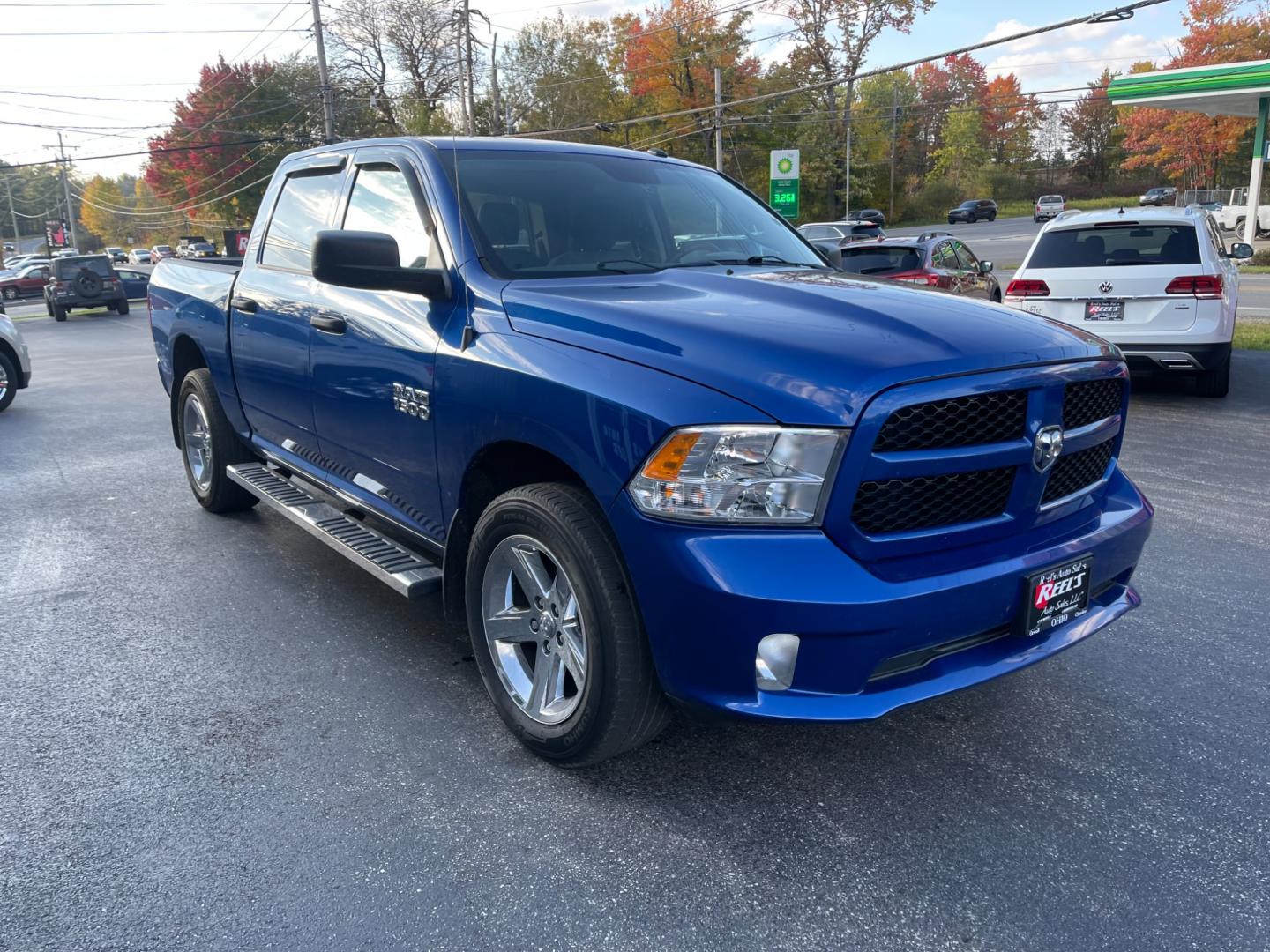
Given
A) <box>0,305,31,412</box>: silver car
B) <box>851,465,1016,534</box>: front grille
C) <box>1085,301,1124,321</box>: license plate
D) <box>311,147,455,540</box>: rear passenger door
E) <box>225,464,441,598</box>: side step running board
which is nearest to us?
<box>851,465,1016,534</box>: front grille

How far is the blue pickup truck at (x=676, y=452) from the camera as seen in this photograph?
245cm

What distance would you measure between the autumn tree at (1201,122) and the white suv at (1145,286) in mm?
50021

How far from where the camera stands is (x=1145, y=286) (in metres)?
8.79

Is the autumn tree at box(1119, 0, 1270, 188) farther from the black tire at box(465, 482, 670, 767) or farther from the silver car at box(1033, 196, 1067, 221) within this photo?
the black tire at box(465, 482, 670, 767)

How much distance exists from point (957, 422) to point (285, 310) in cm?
308

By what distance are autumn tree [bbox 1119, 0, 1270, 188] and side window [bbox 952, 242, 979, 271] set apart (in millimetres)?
46609

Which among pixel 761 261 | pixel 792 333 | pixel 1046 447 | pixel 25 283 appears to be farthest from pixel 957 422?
pixel 25 283

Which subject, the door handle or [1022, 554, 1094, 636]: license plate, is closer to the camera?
[1022, 554, 1094, 636]: license plate

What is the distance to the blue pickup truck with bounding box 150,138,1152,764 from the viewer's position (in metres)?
2.45

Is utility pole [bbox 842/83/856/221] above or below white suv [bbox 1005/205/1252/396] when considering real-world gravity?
above

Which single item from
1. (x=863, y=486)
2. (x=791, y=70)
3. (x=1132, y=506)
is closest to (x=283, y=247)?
(x=863, y=486)

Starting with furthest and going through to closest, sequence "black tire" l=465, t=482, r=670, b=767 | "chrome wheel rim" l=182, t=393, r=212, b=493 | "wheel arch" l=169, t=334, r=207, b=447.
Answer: "wheel arch" l=169, t=334, r=207, b=447, "chrome wheel rim" l=182, t=393, r=212, b=493, "black tire" l=465, t=482, r=670, b=767

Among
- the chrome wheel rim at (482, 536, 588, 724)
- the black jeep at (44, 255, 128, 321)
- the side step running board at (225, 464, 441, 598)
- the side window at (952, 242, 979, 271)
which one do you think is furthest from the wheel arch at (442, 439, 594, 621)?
the black jeep at (44, 255, 128, 321)

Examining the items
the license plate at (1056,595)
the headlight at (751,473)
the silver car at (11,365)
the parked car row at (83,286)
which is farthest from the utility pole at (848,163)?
the headlight at (751,473)
